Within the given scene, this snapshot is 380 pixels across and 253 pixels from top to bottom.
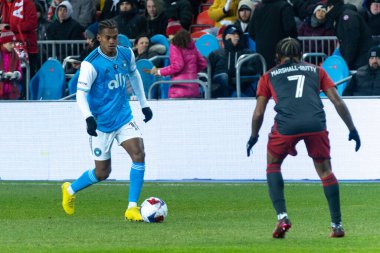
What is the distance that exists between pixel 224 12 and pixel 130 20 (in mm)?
1786

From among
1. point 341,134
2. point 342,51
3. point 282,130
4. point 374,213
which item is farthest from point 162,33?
point 282,130

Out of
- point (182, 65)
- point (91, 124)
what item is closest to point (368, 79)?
point (182, 65)

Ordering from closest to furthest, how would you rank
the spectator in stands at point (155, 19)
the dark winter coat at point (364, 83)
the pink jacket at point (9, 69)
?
the dark winter coat at point (364, 83), the pink jacket at point (9, 69), the spectator in stands at point (155, 19)

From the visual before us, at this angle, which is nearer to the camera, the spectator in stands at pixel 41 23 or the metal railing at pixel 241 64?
the metal railing at pixel 241 64

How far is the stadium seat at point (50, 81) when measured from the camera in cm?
2350

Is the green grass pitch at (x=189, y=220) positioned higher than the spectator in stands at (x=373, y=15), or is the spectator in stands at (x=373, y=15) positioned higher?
the spectator in stands at (x=373, y=15)

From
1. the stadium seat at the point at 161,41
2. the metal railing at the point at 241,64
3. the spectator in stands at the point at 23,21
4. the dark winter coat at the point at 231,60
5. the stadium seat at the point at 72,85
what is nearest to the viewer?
the metal railing at the point at 241,64

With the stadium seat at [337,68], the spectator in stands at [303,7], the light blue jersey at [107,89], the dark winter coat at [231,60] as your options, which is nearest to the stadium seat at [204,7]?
the spectator in stands at [303,7]

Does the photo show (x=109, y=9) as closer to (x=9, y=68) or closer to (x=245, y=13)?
(x=9, y=68)

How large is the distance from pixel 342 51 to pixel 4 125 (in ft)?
18.9

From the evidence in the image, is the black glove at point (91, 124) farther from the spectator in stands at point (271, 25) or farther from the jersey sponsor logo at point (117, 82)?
the spectator in stands at point (271, 25)

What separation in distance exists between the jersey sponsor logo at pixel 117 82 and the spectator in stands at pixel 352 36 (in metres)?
7.41

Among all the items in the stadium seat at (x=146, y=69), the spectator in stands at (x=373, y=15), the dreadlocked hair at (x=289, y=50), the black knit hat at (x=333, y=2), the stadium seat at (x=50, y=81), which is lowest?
the stadium seat at (x=50, y=81)

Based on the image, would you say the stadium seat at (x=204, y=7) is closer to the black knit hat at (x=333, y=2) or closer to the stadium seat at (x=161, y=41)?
the stadium seat at (x=161, y=41)
